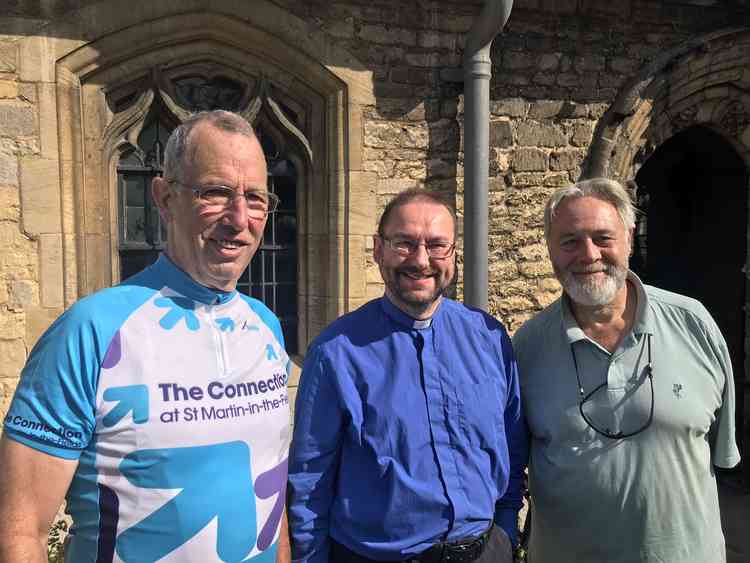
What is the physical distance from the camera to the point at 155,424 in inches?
52.9

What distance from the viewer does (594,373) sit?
2.00 meters

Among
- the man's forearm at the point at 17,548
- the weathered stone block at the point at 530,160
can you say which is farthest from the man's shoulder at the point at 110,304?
the weathered stone block at the point at 530,160

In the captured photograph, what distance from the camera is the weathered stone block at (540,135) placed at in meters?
4.88

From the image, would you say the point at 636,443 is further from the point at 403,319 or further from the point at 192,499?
the point at 192,499

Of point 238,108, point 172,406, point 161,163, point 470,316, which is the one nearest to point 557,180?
point 238,108

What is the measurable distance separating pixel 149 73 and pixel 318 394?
125 inches

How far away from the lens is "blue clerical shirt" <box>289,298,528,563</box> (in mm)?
1666

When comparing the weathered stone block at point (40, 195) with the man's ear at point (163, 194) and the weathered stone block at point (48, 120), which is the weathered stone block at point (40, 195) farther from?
the man's ear at point (163, 194)

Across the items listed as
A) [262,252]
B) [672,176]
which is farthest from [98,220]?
[672,176]

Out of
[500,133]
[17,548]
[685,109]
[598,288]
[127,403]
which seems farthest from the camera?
[685,109]

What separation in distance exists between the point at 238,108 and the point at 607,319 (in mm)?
3082

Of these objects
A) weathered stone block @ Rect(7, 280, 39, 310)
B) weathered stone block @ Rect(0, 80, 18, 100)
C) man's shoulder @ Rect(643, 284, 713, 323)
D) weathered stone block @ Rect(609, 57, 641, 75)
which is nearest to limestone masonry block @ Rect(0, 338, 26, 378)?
weathered stone block @ Rect(7, 280, 39, 310)

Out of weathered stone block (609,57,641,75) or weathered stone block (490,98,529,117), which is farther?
weathered stone block (609,57,641,75)

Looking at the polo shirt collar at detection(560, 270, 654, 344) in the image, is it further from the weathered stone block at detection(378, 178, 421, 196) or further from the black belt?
the weathered stone block at detection(378, 178, 421, 196)
